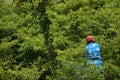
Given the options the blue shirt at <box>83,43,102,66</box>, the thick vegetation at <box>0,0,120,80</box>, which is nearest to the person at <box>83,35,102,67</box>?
the blue shirt at <box>83,43,102,66</box>

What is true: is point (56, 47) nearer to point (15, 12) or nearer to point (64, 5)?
point (64, 5)

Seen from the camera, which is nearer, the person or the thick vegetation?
the person

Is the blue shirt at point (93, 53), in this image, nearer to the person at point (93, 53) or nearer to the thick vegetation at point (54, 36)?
the person at point (93, 53)

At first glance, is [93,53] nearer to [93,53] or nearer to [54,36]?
[93,53]

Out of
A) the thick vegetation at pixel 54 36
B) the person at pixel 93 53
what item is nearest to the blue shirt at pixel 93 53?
the person at pixel 93 53

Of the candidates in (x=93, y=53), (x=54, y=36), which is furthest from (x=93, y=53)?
(x=54, y=36)

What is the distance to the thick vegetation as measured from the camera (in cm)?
1248

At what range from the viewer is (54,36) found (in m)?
14.6

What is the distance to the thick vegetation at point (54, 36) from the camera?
41.0 feet

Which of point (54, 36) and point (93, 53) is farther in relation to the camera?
point (54, 36)

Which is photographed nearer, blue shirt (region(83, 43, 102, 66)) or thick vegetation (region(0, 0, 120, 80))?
blue shirt (region(83, 43, 102, 66))

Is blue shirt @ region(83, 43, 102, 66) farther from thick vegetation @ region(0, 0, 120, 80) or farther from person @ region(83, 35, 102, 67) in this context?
thick vegetation @ region(0, 0, 120, 80)

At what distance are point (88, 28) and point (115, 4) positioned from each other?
6.84ft

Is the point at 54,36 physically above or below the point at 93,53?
below
